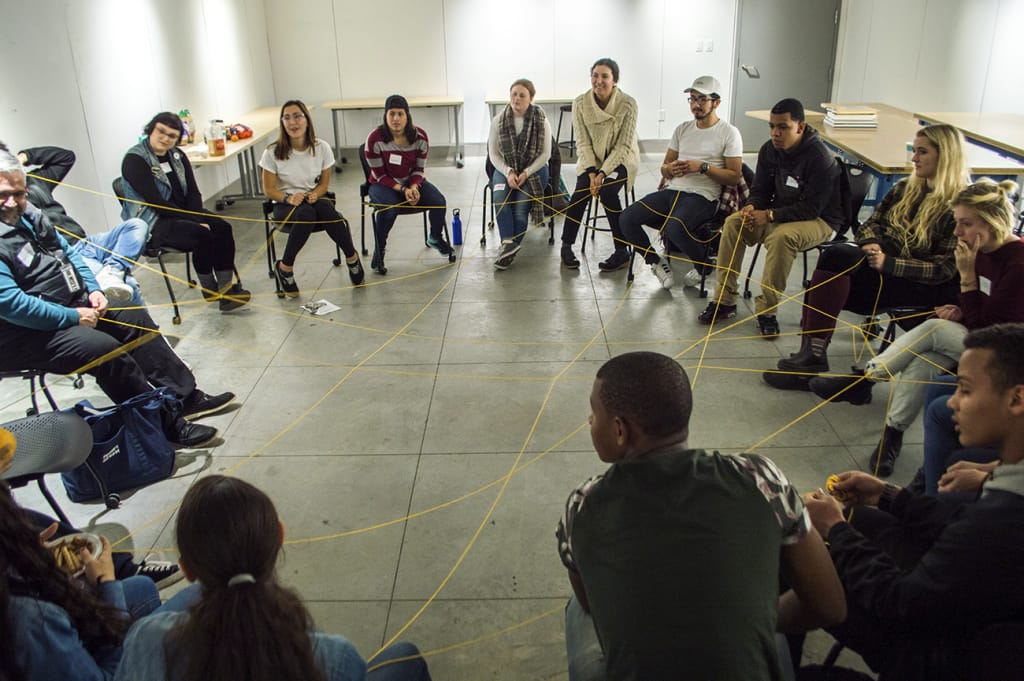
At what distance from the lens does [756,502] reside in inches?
49.6

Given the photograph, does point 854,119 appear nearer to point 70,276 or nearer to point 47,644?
point 70,276

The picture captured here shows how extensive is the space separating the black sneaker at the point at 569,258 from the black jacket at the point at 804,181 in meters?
1.40

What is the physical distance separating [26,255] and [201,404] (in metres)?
0.92

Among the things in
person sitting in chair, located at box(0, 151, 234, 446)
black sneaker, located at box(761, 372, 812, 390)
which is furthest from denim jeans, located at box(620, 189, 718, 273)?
person sitting in chair, located at box(0, 151, 234, 446)

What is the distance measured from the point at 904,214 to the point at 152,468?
3334 millimetres

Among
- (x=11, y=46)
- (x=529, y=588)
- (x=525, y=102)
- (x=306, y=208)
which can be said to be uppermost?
(x=11, y=46)

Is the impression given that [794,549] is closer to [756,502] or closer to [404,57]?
[756,502]

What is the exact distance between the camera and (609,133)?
5043 millimetres

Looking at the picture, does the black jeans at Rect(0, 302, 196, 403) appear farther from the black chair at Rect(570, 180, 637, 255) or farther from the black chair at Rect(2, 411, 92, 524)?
the black chair at Rect(570, 180, 637, 255)

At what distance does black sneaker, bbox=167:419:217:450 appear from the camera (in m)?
3.13

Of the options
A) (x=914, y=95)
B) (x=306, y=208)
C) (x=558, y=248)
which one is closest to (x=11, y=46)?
(x=306, y=208)

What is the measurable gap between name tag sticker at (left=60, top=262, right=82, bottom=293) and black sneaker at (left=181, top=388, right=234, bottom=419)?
641 mm

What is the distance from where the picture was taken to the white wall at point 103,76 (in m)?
4.50

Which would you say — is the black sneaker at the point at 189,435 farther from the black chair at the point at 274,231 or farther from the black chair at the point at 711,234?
the black chair at the point at 711,234
